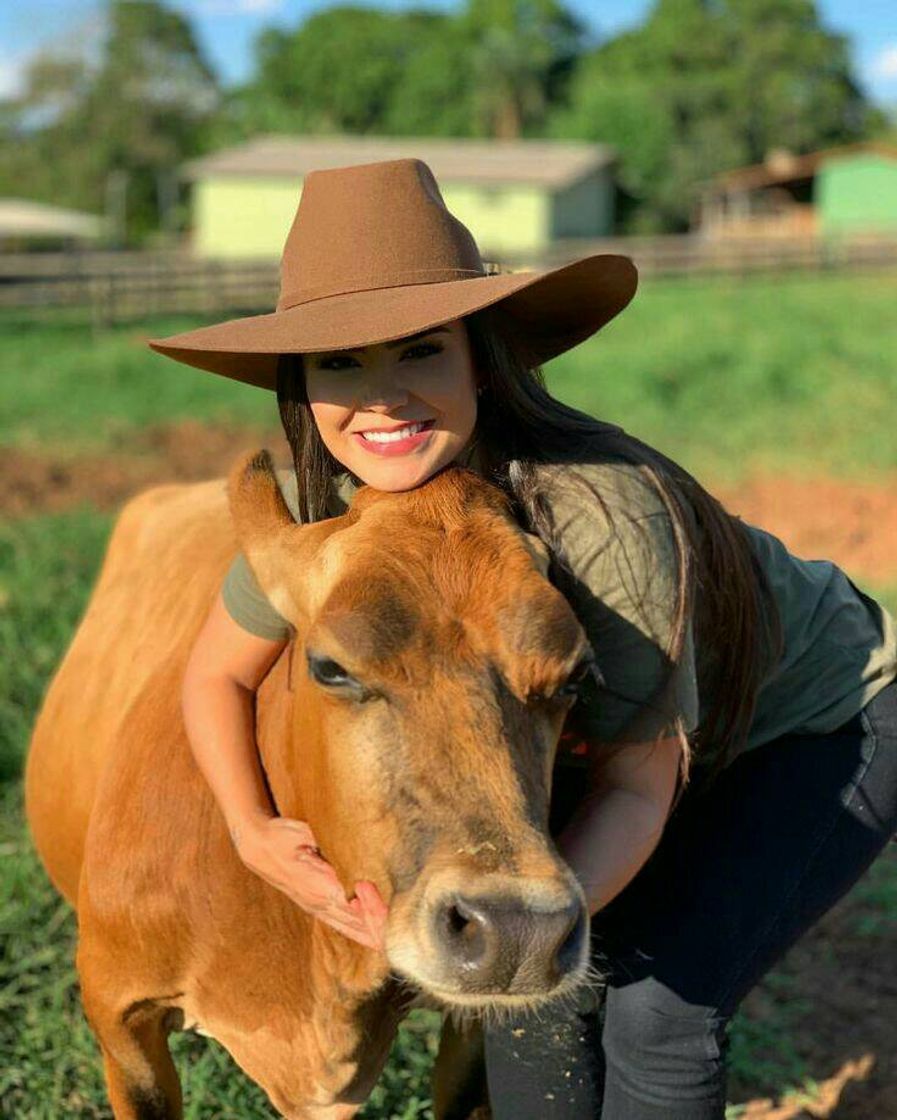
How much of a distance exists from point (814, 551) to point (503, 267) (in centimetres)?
575

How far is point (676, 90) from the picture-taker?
6594cm

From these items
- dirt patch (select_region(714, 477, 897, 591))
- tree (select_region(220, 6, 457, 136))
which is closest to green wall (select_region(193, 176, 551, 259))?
tree (select_region(220, 6, 457, 136))

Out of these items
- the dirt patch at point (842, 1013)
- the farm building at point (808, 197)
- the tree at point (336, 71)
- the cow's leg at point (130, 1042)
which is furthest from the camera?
the tree at point (336, 71)

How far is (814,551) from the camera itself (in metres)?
8.30

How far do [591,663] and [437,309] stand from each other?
59 centimetres

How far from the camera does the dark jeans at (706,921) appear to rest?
2521 millimetres

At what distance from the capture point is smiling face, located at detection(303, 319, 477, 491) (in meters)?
2.33

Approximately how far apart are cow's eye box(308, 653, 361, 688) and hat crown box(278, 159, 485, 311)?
2.20ft

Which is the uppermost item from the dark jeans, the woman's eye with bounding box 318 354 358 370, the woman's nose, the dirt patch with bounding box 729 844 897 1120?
the woman's eye with bounding box 318 354 358 370

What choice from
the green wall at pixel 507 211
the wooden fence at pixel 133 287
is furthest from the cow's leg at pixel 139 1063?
the green wall at pixel 507 211

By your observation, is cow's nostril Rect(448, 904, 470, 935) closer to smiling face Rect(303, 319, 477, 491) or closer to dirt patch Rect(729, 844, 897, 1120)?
smiling face Rect(303, 319, 477, 491)

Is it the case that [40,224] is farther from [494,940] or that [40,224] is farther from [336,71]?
[494,940]

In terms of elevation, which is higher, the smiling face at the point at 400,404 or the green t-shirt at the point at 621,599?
the smiling face at the point at 400,404

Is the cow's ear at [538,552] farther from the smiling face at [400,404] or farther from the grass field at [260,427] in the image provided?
the grass field at [260,427]
